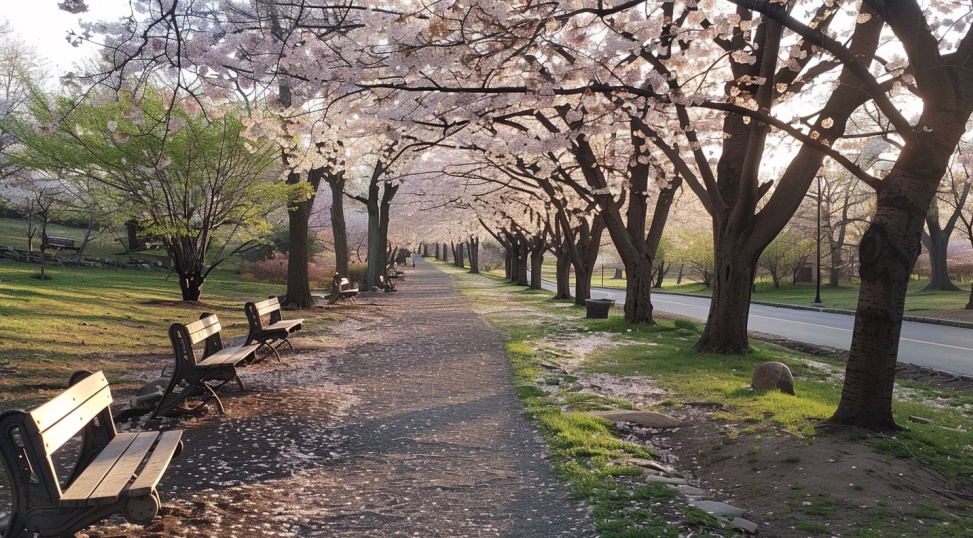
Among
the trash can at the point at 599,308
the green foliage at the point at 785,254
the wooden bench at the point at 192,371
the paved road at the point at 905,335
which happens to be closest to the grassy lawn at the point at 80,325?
the wooden bench at the point at 192,371

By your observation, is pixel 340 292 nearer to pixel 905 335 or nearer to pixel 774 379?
Answer: pixel 774 379

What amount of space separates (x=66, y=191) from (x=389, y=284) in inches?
554

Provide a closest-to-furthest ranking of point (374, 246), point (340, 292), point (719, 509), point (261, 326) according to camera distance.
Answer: point (719, 509) < point (261, 326) < point (340, 292) < point (374, 246)

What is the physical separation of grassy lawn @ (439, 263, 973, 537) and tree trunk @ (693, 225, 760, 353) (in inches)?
14.8

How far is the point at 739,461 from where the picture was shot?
18.5ft

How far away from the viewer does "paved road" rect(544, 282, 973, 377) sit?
1294 cm

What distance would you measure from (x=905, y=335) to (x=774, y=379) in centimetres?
1136

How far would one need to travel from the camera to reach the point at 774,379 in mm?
8266

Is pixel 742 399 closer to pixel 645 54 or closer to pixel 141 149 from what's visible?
pixel 645 54

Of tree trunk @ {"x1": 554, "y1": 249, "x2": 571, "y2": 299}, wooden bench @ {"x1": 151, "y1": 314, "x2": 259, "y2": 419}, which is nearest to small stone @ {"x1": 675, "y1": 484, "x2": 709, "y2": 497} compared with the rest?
wooden bench @ {"x1": 151, "y1": 314, "x2": 259, "y2": 419}

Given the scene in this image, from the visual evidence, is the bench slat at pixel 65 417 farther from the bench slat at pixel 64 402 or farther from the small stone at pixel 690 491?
the small stone at pixel 690 491

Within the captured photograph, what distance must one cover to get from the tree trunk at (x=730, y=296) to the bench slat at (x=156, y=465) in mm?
8764

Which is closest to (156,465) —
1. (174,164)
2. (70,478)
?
(70,478)

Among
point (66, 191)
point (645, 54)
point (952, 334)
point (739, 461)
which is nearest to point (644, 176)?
point (645, 54)
